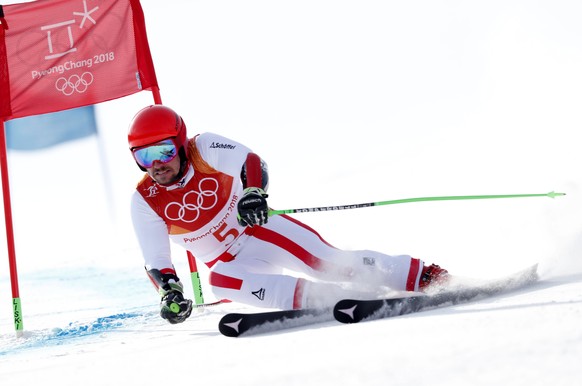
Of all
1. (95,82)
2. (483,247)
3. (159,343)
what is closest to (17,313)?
(95,82)

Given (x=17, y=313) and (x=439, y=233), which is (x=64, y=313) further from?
(x=439, y=233)

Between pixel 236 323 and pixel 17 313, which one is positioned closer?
pixel 236 323

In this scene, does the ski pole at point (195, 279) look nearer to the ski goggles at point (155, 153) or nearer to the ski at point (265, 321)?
the ski goggles at point (155, 153)

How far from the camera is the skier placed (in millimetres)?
3949

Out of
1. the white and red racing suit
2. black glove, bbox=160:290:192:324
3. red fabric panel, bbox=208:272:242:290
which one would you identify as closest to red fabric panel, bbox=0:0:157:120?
the white and red racing suit

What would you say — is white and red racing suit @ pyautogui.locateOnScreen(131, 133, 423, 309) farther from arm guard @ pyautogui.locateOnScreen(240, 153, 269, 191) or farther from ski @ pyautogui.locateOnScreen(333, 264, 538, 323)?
ski @ pyautogui.locateOnScreen(333, 264, 538, 323)

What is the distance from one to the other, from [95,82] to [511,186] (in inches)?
276

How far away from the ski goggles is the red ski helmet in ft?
0.09

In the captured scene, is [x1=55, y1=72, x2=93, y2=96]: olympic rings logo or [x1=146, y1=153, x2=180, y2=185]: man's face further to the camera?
[x1=55, y1=72, x2=93, y2=96]: olympic rings logo

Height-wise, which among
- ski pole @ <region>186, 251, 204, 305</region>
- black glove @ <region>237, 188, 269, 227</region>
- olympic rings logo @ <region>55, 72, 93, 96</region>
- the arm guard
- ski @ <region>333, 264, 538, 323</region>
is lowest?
ski pole @ <region>186, 251, 204, 305</region>

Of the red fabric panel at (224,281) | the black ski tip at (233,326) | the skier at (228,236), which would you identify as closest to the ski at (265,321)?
the black ski tip at (233,326)

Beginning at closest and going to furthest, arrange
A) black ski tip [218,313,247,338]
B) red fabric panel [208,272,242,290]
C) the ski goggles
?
black ski tip [218,313,247,338], the ski goggles, red fabric panel [208,272,242,290]

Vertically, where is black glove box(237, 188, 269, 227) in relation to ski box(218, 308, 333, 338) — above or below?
above

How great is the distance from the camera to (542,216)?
15.8 feet
